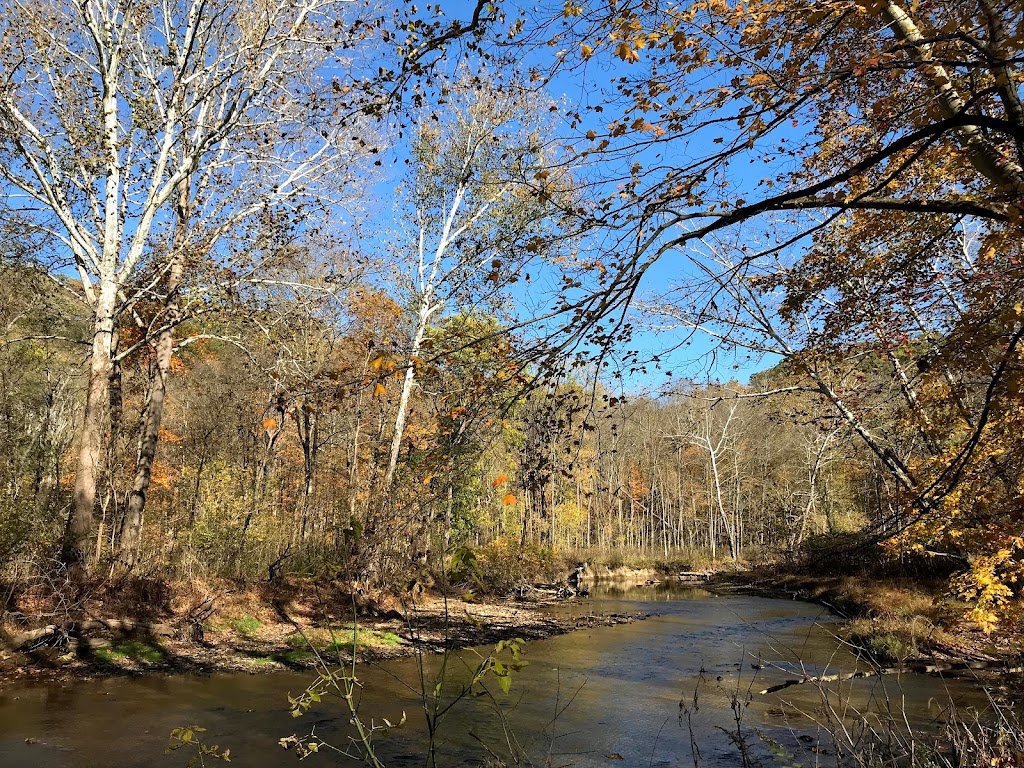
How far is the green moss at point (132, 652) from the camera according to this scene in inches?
361

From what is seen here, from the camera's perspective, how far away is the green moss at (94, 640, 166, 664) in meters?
9.17

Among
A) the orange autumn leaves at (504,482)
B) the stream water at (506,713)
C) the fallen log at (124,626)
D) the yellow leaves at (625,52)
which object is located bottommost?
the stream water at (506,713)

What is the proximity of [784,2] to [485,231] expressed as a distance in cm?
1321

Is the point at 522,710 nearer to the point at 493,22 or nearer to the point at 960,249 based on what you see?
the point at 493,22

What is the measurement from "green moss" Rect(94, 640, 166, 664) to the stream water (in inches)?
31.4

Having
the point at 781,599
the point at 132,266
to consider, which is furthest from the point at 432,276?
the point at 781,599

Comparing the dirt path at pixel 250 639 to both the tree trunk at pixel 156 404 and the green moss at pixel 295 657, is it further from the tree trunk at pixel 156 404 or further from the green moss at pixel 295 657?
the tree trunk at pixel 156 404

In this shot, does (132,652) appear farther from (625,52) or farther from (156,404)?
(625,52)

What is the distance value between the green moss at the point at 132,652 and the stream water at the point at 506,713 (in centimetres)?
80

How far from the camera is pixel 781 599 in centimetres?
2209

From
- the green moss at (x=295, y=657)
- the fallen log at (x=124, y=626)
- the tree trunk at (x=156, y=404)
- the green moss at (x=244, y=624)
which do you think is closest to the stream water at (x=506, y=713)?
the green moss at (x=295, y=657)

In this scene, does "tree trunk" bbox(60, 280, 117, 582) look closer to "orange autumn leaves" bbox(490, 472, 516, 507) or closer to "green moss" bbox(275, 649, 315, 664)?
"green moss" bbox(275, 649, 315, 664)

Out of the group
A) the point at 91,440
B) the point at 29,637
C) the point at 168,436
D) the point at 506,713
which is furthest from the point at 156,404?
the point at 168,436

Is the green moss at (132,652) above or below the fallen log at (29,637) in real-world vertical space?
below
